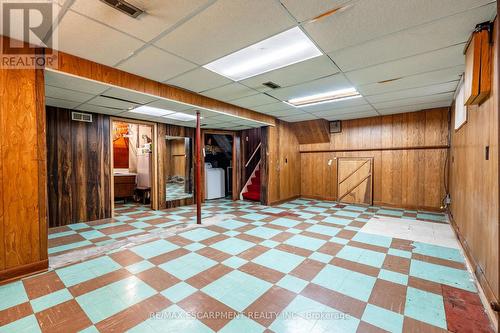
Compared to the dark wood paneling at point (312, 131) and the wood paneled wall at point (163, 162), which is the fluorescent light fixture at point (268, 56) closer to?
the wood paneled wall at point (163, 162)

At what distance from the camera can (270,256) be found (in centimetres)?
304

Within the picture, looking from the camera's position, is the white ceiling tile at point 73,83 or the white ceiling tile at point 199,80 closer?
the white ceiling tile at point 73,83

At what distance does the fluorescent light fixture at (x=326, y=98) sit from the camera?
4.30 meters

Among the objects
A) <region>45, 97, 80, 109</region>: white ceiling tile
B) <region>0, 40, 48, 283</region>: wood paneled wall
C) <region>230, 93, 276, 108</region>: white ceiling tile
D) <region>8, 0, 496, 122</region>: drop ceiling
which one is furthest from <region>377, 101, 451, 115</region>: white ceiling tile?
<region>45, 97, 80, 109</region>: white ceiling tile

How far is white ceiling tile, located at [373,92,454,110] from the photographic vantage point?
4.49 m

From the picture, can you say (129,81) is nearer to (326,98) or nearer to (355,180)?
(326,98)

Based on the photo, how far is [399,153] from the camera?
614 centimetres

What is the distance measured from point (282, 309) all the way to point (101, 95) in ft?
13.2

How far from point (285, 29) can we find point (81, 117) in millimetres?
4769

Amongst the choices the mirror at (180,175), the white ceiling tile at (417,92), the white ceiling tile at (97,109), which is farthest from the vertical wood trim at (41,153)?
the white ceiling tile at (417,92)

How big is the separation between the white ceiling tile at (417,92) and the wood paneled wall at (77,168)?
6046mm

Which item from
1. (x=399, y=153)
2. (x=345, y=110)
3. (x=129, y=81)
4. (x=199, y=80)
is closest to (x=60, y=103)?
(x=129, y=81)

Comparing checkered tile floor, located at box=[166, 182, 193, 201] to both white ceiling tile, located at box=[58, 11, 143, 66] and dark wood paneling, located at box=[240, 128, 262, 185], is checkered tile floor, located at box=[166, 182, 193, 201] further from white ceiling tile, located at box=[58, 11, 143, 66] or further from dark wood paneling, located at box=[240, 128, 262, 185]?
white ceiling tile, located at box=[58, 11, 143, 66]

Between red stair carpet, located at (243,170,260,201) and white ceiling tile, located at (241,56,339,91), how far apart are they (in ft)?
14.6
